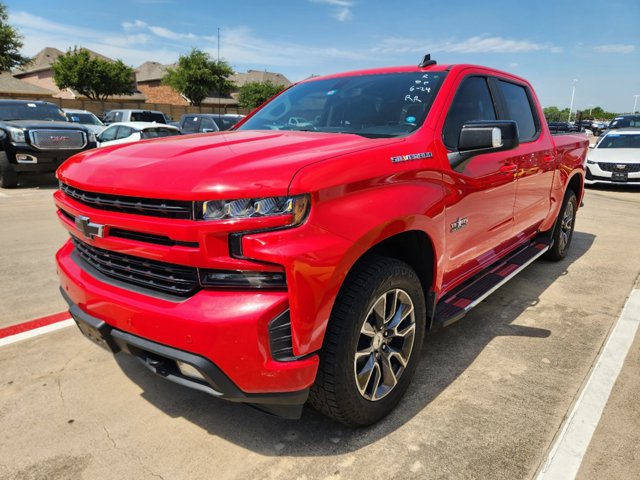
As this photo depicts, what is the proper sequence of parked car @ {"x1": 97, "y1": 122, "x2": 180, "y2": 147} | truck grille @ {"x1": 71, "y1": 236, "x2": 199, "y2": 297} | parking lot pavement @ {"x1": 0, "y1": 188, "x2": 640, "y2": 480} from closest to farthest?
truck grille @ {"x1": 71, "y1": 236, "x2": 199, "y2": 297} < parking lot pavement @ {"x1": 0, "y1": 188, "x2": 640, "y2": 480} < parked car @ {"x1": 97, "y1": 122, "x2": 180, "y2": 147}

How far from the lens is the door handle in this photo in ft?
10.9

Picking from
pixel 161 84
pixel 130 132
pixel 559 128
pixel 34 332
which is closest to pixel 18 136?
pixel 130 132

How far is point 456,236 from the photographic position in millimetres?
2824

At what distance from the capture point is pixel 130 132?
42.4 feet

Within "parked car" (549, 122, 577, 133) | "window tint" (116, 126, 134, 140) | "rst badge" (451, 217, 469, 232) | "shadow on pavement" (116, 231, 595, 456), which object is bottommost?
"shadow on pavement" (116, 231, 595, 456)

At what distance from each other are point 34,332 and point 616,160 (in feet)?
41.3

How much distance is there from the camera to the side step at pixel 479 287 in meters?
2.89

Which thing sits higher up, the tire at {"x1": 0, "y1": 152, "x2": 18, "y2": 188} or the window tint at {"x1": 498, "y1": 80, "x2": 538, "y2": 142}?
the window tint at {"x1": 498, "y1": 80, "x2": 538, "y2": 142}

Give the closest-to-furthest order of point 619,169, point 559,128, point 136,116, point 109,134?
point 559,128 → point 619,169 → point 109,134 → point 136,116

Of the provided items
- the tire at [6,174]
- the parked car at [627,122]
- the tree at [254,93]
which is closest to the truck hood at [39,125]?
the tire at [6,174]

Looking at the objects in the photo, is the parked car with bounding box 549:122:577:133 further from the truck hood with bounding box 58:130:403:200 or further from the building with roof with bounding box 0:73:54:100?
the building with roof with bounding box 0:73:54:100

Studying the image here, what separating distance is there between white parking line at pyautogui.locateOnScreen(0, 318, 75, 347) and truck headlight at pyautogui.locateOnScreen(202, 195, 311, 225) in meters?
2.35

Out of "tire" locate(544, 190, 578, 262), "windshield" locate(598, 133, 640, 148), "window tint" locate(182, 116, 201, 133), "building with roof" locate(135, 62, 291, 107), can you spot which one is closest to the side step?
"tire" locate(544, 190, 578, 262)

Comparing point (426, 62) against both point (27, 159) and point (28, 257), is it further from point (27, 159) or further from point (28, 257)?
point (27, 159)
